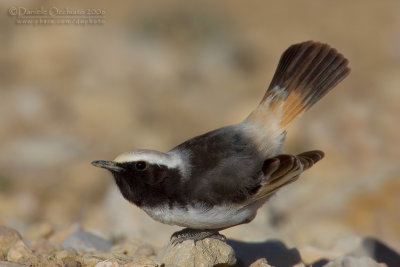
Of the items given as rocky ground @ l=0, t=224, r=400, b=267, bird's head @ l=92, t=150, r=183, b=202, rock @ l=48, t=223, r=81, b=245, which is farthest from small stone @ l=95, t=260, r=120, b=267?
rock @ l=48, t=223, r=81, b=245

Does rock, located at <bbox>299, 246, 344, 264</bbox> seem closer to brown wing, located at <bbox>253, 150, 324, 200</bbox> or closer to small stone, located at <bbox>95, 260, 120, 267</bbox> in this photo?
brown wing, located at <bbox>253, 150, 324, 200</bbox>

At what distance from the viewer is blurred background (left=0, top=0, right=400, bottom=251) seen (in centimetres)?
873

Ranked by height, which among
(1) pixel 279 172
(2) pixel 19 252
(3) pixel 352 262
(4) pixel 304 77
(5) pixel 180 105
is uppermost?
(4) pixel 304 77

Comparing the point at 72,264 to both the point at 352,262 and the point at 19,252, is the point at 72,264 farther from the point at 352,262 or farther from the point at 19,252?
the point at 352,262

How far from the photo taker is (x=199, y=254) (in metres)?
5.47

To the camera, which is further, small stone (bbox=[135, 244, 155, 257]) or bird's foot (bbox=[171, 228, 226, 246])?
small stone (bbox=[135, 244, 155, 257])

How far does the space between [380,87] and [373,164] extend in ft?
11.2

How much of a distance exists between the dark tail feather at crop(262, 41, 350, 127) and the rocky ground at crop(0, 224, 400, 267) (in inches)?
58.4

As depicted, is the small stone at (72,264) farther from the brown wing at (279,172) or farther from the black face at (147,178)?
the brown wing at (279,172)

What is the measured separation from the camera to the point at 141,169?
18.8ft

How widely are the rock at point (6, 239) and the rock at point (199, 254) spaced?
4.60 feet

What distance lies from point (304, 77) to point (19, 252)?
10.7ft

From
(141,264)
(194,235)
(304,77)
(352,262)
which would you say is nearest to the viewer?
(141,264)

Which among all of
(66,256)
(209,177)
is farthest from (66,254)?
(209,177)
